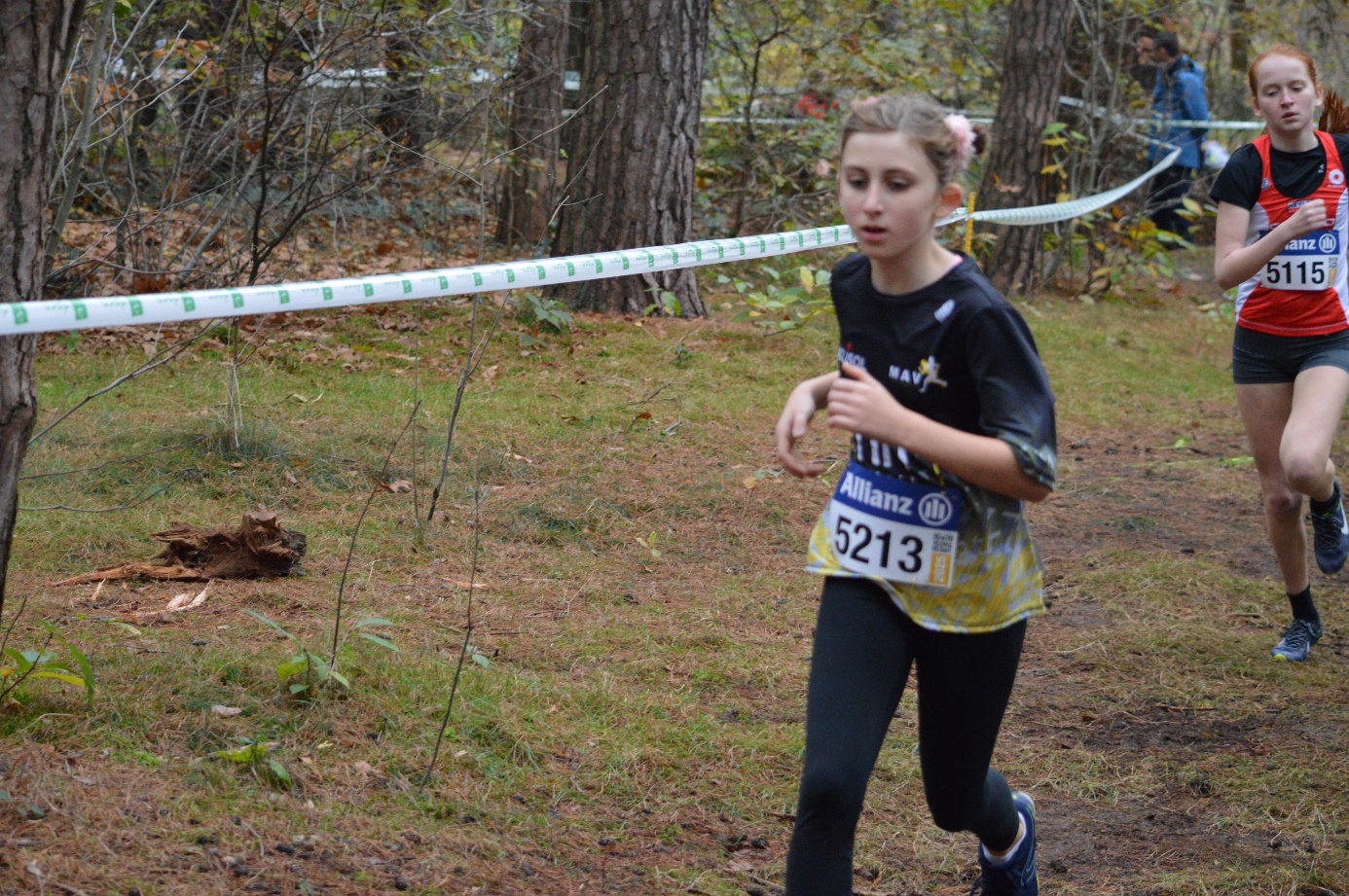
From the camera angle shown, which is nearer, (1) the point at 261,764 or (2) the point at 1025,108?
(1) the point at 261,764

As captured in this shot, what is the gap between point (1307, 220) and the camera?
437 cm

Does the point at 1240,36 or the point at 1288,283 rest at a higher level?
the point at 1240,36

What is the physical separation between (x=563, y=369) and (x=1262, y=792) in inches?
213

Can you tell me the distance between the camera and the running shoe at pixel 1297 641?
5195 mm

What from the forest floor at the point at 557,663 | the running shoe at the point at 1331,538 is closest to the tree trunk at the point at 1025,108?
the forest floor at the point at 557,663

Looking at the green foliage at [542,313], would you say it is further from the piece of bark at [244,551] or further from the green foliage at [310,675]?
the green foliage at [310,675]

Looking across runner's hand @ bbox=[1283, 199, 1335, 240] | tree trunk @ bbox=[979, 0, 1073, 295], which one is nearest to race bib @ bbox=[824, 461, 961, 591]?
runner's hand @ bbox=[1283, 199, 1335, 240]

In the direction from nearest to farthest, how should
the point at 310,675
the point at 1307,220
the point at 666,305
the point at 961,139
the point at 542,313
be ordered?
the point at 961,139
the point at 310,675
the point at 1307,220
the point at 542,313
the point at 666,305

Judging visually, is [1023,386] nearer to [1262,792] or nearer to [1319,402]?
[1262,792]

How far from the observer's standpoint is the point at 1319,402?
461cm

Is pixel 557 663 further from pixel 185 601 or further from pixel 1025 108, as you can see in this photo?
pixel 1025 108

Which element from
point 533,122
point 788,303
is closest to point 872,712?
point 788,303

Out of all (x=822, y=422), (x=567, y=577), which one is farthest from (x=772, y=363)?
(x=567, y=577)

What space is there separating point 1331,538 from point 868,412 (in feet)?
12.7
